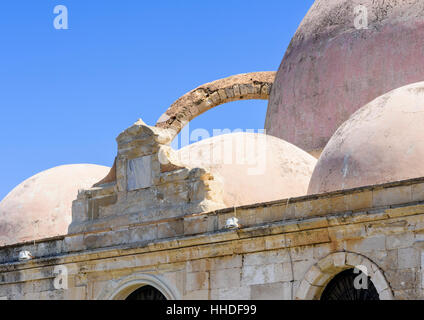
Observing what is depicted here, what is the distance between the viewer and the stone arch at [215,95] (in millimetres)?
17203

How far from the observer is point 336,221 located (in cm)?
1077

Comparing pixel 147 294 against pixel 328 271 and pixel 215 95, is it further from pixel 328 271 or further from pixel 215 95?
pixel 215 95

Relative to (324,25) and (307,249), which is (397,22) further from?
(307,249)

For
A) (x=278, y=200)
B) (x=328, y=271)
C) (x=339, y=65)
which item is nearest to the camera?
(x=328, y=271)

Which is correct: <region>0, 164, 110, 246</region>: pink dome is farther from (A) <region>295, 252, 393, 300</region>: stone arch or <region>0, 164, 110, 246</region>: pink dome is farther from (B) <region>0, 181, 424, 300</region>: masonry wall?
(A) <region>295, 252, 393, 300</region>: stone arch

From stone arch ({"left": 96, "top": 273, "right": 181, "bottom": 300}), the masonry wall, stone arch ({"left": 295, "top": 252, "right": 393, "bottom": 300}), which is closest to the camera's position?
the masonry wall

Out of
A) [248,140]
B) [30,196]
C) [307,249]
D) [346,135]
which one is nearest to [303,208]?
[307,249]

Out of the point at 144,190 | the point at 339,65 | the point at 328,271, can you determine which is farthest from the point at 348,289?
the point at 339,65

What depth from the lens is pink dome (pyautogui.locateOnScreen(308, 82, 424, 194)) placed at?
36.5ft

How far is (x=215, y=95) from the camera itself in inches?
682


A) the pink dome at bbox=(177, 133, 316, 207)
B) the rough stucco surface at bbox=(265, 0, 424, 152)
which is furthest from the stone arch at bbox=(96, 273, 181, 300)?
the rough stucco surface at bbox=(265, 0, 424, 152)

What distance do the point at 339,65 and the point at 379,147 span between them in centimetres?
377

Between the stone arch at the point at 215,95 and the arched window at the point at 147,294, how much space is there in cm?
490

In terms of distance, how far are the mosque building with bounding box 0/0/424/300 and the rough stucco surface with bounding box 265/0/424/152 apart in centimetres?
2
